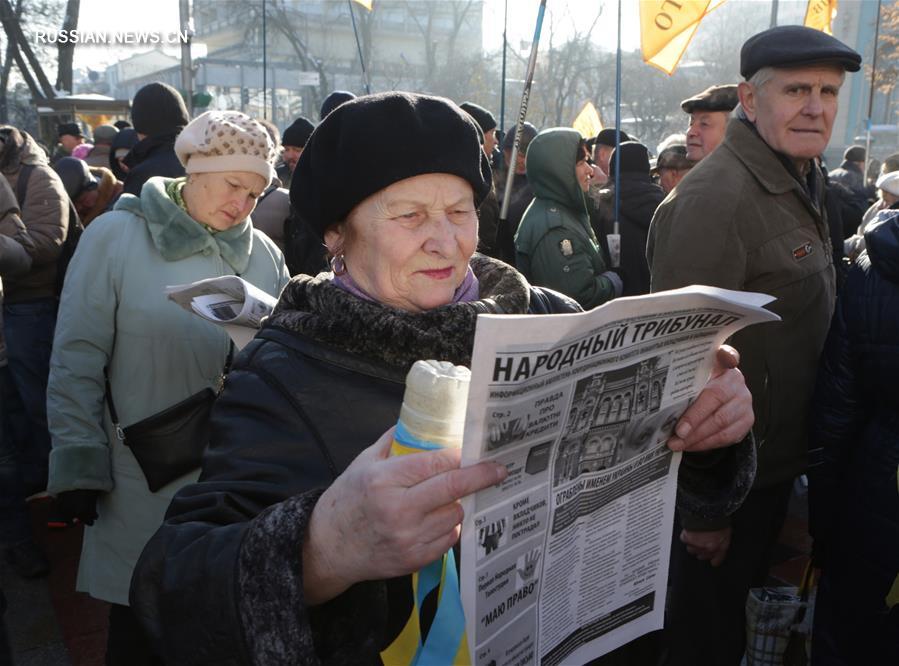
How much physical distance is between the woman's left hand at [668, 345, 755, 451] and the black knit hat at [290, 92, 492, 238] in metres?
0.55

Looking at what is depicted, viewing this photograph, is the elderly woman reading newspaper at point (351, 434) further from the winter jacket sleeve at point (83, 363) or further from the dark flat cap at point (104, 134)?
the dark flat cap at point (104, 134)

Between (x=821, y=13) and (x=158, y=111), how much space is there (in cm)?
593

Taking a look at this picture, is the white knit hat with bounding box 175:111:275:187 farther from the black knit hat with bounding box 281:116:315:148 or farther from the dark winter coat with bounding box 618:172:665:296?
the black knit hat with bounding box 281:116:315:148

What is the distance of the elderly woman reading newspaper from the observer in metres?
1.11

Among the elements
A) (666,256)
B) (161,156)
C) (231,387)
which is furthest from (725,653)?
(161,156)

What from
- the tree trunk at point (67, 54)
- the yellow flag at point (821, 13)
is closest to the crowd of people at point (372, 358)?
the yellow flag at point (821, 13)

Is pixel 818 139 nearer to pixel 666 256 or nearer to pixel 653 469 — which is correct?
pixel 666 256

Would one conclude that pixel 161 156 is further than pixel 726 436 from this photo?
Yes

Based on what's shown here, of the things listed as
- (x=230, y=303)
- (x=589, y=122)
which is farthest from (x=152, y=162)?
(x=589, y=122)

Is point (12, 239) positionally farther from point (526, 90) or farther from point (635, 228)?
point (635, 228)

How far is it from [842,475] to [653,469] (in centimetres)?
135

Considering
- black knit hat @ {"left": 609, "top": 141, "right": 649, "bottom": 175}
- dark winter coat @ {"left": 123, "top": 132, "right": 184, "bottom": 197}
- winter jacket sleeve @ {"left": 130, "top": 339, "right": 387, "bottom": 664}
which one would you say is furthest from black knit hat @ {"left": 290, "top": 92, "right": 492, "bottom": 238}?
black knit hat @ {"left": 609, "top": 141, "right": 649, "bottom": 175}

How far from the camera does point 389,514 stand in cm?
104

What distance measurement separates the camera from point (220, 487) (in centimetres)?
136
